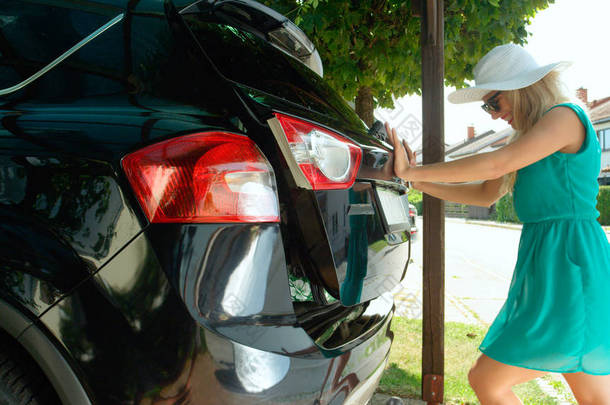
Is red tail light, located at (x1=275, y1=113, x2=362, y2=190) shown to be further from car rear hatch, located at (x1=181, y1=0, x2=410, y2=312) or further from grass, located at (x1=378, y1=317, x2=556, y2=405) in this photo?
grass, located at (x1=378, y1=317, x2=556, y2=405)

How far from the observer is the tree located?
3967mm

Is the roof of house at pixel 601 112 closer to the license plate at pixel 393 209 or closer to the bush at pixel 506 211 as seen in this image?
the bush at pixel 506 211

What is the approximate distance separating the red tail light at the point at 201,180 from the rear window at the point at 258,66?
10.0 inches

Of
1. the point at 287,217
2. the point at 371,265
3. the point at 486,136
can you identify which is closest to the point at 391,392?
the point at 371,265

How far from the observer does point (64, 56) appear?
1.46 m

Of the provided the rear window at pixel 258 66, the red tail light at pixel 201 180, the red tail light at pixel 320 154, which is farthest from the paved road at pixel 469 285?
the red tail light at pixel 201 180

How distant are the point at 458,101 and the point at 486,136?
65.2 meters

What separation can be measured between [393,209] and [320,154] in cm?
58

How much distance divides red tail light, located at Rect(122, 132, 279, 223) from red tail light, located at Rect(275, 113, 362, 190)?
0.11 metres

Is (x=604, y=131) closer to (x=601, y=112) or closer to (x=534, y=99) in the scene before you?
(x=601, y=112)

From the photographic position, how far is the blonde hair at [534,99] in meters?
1.82

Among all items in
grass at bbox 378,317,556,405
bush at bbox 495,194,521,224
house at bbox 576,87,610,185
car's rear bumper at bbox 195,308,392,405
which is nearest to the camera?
car's rear bumper at bbox 195,308,392,405

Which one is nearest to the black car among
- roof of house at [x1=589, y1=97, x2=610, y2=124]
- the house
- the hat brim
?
the hat brim

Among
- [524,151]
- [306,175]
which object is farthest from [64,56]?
[524,151]
